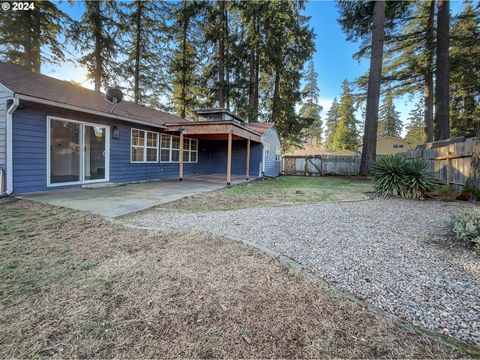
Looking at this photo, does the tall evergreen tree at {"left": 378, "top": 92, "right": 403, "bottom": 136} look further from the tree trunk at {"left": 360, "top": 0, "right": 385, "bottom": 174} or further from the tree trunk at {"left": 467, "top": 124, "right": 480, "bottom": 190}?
the tree trunk at {"left": 467, "top": 124, "right": 480, "bottom": 190}

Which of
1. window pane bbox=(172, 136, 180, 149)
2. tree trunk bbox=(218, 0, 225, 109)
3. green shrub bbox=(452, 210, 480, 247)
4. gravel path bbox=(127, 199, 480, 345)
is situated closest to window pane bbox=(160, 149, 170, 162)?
window pane bbox=(172, 136, 180, 149)

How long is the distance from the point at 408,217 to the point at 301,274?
3478 millimetres

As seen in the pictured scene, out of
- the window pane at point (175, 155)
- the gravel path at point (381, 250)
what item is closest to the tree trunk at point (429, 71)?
the gravel path at point (381, 250)

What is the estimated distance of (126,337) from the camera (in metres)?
1.43

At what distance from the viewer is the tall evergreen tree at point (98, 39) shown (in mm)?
12914

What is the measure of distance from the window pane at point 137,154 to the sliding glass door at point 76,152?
120 centimetres

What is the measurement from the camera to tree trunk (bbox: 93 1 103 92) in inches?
515

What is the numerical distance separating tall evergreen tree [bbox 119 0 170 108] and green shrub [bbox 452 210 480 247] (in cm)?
1730

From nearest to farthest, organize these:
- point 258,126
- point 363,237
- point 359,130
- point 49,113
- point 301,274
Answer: point 301,274 < point 363,237 < point 49,113 < point 258,126 < point 359,130

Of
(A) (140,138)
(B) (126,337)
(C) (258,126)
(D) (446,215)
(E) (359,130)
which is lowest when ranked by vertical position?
(B) (126,337)

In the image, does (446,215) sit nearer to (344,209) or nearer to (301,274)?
(344,209)

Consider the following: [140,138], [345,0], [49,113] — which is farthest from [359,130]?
[49,113]

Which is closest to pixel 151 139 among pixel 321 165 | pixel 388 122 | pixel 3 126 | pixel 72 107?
pixel 72 107

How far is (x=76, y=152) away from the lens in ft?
23.0
